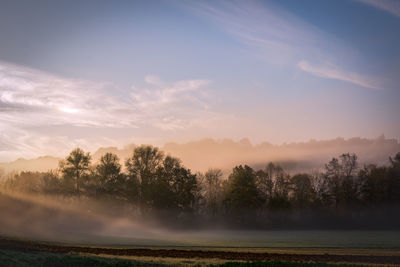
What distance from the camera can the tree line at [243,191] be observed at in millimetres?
69250

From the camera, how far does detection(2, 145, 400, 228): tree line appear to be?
6925 centimetres

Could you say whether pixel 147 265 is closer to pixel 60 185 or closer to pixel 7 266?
pixel 7 266

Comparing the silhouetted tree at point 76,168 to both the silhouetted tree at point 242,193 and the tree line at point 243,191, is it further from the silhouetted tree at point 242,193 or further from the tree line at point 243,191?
the silhouetted tree at point 242,193

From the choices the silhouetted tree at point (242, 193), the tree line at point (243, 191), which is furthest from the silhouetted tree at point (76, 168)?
the silhouetted tree at point (242, 193)

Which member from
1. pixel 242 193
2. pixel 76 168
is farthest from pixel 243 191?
pixel 76 168

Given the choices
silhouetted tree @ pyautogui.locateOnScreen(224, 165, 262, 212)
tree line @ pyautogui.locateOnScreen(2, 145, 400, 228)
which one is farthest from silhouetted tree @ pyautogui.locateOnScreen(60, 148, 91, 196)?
silhouetted tree @ pyautogui.locateOnScreen(224, 165, 262, 212)

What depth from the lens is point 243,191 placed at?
71.1 meters

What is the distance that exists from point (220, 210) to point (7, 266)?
2451 inches

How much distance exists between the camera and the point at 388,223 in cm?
6494

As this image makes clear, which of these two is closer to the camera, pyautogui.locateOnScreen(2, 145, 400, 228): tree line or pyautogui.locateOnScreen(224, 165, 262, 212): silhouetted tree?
pyautogui.locateOnScreen(2, 145, 400, 228): tree line

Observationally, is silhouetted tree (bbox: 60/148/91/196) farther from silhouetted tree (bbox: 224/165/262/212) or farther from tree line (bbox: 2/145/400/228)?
silhouetted tree (bbox: 224/165/262/212)

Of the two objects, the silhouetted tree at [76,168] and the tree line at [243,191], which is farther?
the silhouetted tree at [76,168]

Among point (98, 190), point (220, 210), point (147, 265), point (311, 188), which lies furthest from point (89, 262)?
point (311, 188)

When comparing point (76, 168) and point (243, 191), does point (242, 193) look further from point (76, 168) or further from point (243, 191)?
point (76, 168)
